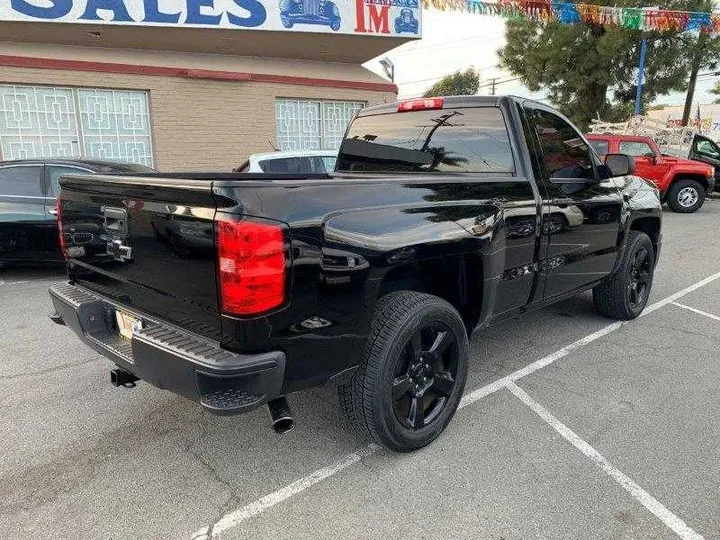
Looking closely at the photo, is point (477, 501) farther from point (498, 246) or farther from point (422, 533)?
point (498, 246)

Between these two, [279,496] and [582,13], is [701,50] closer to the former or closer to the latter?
[582,13]

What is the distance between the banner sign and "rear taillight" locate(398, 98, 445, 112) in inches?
342

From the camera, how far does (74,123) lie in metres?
11.0

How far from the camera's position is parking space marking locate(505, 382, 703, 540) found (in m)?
2.32

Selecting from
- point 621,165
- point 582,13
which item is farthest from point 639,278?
point 582,13

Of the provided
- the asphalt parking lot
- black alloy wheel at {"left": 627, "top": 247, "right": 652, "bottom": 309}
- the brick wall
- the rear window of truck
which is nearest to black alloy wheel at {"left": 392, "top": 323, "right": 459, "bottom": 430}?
the asphalt parking lot

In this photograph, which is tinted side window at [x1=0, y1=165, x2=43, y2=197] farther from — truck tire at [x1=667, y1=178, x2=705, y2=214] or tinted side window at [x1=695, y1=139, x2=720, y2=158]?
tinted side window at [x1=695, y1=139, x2=720, y2=158]

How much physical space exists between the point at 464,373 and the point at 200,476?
1.49 meters

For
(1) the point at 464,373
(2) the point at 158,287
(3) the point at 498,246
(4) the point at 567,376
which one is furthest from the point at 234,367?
(4) the point at 567,376

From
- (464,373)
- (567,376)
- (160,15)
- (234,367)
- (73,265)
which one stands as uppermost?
(160,15)

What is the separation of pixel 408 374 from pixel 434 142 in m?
→ 1.73

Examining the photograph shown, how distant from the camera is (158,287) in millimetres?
2500

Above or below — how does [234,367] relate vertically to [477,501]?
above

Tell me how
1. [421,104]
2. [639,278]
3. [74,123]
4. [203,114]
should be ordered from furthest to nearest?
[203,114] → [74,123] → [639,278] → [421,104]
